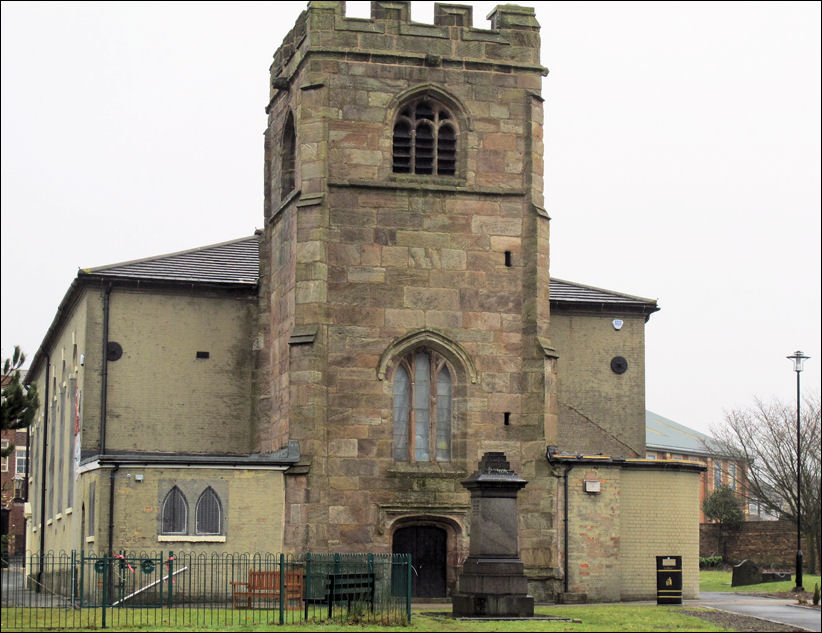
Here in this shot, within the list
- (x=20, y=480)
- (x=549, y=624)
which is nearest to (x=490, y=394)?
(x=549, y=624)

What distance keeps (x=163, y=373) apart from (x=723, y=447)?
36.5 metres

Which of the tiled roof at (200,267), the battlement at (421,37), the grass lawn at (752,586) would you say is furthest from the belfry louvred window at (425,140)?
the grass lawn at (752,586)

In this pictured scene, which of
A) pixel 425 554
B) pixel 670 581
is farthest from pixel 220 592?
pixel 670 581

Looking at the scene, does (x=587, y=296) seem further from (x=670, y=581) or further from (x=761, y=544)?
(x=761, y=544)

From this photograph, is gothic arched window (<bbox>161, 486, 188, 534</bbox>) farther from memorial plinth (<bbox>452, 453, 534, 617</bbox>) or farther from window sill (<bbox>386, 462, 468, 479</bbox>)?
memorial plinth (<bbox>452, 453, 534, 617</bbox>)

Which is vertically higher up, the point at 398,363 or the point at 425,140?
the point at 425,140

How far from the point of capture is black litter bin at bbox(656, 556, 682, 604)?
118ft

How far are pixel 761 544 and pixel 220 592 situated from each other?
3375cm

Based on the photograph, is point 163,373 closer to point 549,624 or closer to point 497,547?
point 497,547

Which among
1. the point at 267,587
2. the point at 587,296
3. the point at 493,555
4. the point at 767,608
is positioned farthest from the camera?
the point at 587,296

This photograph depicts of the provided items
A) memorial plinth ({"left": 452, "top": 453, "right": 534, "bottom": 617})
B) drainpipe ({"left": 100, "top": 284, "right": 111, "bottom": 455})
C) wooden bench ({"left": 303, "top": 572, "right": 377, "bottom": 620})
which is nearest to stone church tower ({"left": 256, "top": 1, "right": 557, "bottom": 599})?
drainpipe ({"left": 100, "top": 284, "right": 111, "bottom": 455})

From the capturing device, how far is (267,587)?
33062 millimetres

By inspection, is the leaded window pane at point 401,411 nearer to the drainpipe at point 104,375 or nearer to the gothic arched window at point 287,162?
the gothic arched window at point 287,162

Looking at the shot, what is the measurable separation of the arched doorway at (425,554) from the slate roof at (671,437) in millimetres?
49569
